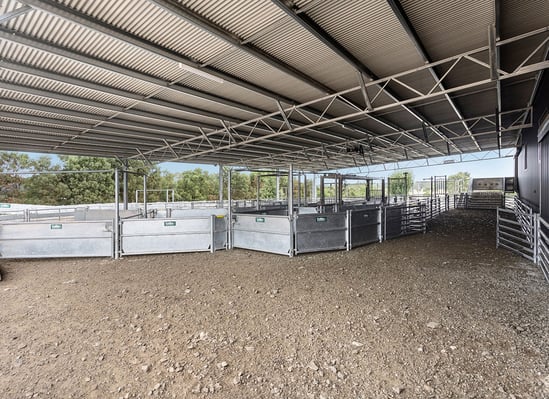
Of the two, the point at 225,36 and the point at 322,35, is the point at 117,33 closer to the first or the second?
the point at 225,36

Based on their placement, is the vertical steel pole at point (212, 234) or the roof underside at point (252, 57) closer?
the roof underside at point (252, 57)

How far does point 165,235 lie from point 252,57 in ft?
15.8

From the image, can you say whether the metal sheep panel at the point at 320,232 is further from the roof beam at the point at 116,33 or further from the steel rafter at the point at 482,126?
the steel rafter at the point at 482,126

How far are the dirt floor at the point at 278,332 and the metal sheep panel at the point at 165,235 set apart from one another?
1290 mm

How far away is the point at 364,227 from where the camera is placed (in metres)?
8.07

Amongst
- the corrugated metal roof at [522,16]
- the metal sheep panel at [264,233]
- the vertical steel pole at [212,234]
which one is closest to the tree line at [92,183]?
the metal sheep panel at [264,233]

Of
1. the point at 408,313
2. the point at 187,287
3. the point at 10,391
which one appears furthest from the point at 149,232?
the point at 408,313

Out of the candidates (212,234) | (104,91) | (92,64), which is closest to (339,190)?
(212,234)

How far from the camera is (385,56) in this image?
5621mm

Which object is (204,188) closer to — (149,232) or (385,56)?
(149,232)

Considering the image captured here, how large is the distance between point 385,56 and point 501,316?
4.96m

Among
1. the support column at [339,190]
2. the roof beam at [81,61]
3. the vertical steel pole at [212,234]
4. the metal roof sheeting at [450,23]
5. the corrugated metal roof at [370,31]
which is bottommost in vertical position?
the vertical steel pole at [212,234]

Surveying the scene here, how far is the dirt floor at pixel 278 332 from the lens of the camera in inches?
89.4

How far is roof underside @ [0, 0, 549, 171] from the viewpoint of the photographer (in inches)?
163
